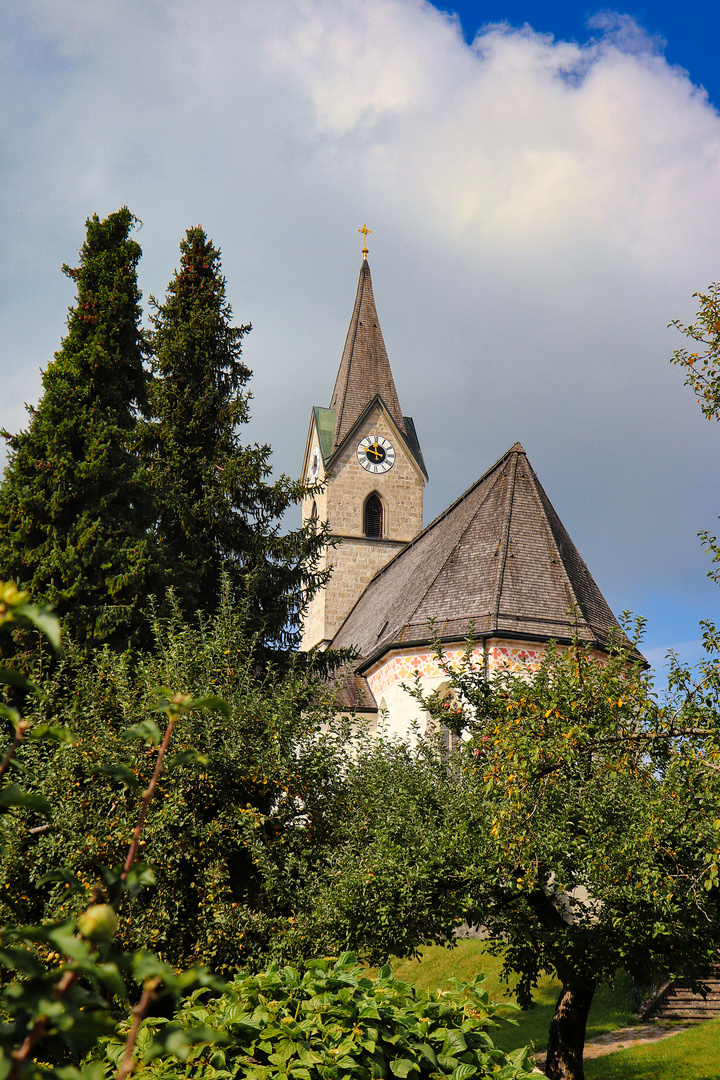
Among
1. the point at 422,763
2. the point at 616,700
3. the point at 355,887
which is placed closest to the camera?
the point at 616,700

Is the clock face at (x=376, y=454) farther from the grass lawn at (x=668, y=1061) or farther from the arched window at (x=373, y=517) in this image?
the grass lawn at (x=668, y=1061)

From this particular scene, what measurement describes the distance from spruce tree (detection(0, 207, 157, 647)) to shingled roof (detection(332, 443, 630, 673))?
761cm

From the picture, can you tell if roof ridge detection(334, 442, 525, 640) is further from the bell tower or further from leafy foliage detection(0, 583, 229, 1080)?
leafy foliage detection(0, 583, 229, 1080)

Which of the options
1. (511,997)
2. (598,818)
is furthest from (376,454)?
(598,818)

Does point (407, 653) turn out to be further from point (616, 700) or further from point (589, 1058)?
point (616, 700)

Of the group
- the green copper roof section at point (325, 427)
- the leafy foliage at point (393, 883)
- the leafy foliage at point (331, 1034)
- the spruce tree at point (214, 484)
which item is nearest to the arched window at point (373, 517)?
the green copper roof section at point (325, 427)

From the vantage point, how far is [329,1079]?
4.30 metres

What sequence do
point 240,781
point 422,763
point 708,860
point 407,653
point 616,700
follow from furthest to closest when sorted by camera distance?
1. point 407,653
2. point 422,763
3. point 240,781
4. point 616,700
5. point 708,860

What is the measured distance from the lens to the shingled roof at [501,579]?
19969 millimetres

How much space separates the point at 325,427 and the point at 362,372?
3139 millimetres

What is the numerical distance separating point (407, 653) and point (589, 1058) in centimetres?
1045

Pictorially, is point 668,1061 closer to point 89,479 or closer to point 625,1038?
point 625,1038

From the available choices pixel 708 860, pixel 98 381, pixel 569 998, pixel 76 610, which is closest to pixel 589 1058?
pixel 569 998

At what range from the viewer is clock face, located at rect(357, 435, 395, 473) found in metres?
36.8
